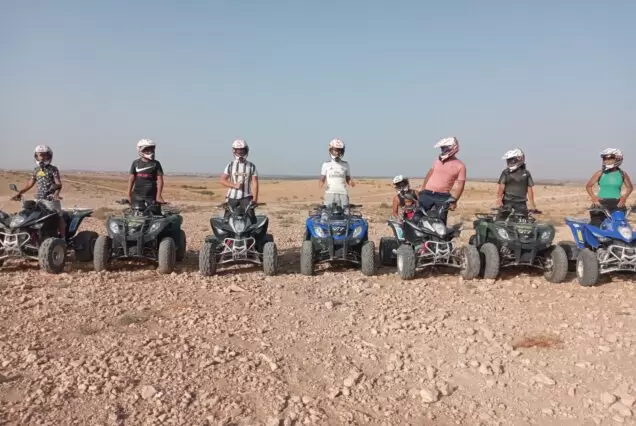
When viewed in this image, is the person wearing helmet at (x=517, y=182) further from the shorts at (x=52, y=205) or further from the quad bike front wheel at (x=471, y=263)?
the shorts at (x=52, y=205)

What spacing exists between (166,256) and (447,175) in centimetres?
488

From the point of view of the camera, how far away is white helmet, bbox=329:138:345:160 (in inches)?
334

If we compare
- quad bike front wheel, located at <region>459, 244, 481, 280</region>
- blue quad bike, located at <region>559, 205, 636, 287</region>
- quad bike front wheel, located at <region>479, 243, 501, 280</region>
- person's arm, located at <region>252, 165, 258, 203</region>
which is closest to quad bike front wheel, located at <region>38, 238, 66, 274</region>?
person's arm, located at <region>252, 165, 258, 203</region>

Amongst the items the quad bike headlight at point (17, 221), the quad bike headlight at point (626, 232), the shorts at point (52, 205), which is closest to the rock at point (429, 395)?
the quad bike headlight at point (626, 232)

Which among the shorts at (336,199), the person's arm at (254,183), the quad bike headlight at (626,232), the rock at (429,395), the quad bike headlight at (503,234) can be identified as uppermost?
the person's arm at (254,183)

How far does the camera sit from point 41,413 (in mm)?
3363

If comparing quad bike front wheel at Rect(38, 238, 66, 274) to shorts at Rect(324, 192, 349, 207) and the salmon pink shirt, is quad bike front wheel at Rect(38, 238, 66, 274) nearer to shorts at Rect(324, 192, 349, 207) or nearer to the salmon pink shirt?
shorts at Rect(324, 192, 349, 207)

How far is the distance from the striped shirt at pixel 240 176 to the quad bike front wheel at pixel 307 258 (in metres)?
1.48

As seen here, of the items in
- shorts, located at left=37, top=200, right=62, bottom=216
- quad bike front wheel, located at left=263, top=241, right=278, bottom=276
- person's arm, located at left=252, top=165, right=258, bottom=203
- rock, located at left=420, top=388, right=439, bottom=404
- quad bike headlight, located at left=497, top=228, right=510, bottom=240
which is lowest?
rock, located at left=420, top=388, right=439, bottom=404

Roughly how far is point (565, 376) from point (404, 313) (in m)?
2.03

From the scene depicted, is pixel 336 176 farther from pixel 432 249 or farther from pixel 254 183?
pixel 432 249

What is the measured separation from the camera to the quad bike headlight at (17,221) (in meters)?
7.52

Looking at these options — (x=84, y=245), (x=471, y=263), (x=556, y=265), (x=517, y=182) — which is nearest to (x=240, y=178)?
(x=84, y=245)

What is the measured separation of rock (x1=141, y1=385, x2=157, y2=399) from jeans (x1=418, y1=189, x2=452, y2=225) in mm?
5568
